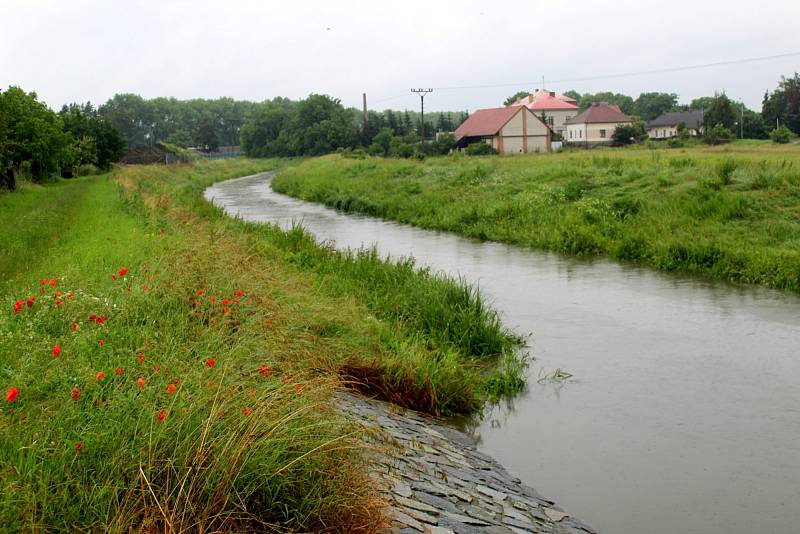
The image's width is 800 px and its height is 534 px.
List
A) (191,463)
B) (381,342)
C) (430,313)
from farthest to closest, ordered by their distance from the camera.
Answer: (430,313) → (381,342) → (191,463)

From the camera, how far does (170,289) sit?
26.2ft

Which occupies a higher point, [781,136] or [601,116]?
[601,116]

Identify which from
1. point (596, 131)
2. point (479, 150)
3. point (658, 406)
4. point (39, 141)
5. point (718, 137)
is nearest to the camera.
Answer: point (658, 406)

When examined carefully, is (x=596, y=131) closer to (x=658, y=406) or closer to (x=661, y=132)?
(x=661, y=132)

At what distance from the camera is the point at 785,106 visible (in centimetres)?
7206

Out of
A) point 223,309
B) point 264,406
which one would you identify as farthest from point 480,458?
point 264,406

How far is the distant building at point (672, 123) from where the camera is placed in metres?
92.0

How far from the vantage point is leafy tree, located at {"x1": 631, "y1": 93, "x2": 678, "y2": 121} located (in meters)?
116

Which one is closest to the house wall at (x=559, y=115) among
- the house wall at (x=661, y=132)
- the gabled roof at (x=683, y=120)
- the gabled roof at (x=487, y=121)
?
the house wall at (x=661, y=132)

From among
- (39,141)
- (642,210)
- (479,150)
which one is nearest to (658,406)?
(642,210)

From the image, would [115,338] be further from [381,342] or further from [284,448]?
[381,342]

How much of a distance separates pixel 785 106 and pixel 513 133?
89.5 ft

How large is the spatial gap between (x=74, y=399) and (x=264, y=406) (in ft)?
3.64

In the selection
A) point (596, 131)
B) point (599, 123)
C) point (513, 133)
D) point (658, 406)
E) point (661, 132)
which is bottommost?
point (658, 406)
